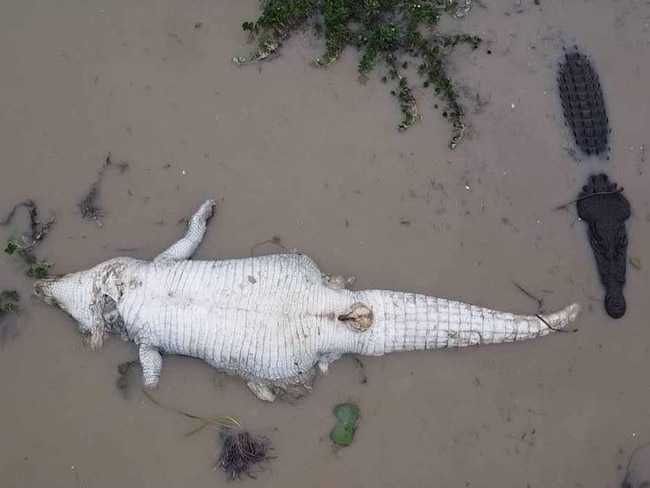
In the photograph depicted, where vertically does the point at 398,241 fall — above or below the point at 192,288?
above

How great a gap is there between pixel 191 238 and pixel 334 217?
3.43ft

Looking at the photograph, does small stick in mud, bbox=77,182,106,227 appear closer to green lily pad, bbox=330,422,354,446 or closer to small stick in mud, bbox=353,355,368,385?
small stick in mud, bbox=353,355,368,385

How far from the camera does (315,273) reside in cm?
484

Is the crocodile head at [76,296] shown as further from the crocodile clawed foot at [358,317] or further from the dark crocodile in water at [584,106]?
the dark crocodile in water at [584,106]

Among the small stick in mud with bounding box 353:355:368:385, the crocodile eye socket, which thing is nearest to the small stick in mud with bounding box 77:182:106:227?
the small stick in mud with bounding box 353:355:368:385

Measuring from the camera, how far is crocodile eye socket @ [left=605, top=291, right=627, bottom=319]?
5012mm

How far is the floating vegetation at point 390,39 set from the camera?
5125 mm

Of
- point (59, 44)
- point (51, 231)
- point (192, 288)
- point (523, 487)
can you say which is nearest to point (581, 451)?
point (523, 487)

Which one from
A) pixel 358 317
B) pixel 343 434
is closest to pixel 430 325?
pixel 358 317

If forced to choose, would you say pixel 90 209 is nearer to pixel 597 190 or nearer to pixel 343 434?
pixel 343 434

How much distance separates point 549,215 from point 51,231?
3651 mm

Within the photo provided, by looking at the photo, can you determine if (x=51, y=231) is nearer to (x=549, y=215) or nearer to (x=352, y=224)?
(x=352, y=224)

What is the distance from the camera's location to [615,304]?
5008 mm

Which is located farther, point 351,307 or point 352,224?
point 352,224
